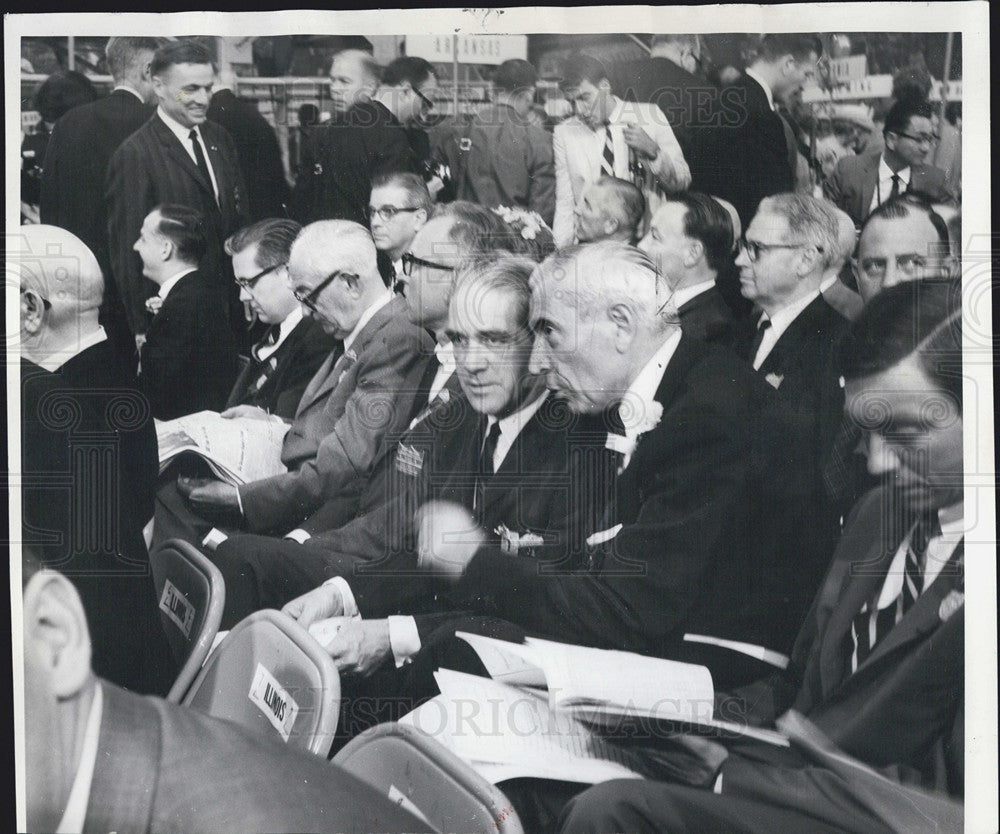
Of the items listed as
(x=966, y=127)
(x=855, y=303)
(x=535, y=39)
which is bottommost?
(x=855, y=303)

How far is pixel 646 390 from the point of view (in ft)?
7.75

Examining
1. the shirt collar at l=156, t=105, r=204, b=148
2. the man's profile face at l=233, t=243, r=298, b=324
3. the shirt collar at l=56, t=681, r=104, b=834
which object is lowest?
the shirt collar at l=56, t=681, r=104, b=834

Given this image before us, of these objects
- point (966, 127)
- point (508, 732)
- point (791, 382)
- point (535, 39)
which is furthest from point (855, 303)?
point (508, 732)

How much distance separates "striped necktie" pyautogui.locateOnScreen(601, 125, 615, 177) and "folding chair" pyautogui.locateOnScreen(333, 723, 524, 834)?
5.03ft

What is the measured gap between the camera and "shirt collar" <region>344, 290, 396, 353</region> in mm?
2416

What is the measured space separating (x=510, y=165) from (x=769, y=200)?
67 cm

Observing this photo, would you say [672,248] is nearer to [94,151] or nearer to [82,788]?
[94,151]

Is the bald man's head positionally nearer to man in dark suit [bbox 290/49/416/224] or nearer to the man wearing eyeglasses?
man in dark suit [bbox 290/49/416/224]

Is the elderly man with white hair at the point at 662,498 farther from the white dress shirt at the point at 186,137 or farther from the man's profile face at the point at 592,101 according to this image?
the white dress shirt at the point at 186,137

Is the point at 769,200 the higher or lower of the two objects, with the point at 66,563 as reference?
higher

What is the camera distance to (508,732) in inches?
93.4

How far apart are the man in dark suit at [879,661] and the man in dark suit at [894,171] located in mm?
245

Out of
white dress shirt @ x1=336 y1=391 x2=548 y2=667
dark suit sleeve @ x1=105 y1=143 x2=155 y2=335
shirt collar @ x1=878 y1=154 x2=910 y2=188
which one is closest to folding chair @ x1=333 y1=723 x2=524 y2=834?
white dress shirt @ x1=336 y1=391 x2=548 y2=667

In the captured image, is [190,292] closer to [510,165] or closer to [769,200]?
[510,165]
